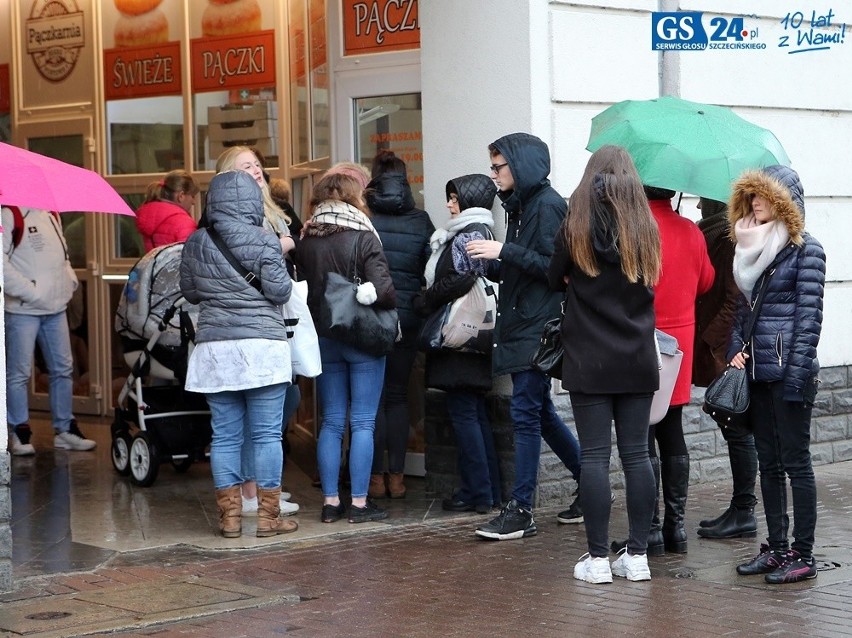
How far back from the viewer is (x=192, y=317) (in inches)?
366

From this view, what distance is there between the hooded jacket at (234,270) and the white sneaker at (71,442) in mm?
3701

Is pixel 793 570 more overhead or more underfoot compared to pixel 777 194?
more underfoot

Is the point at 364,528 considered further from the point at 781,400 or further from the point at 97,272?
the point at 97,272

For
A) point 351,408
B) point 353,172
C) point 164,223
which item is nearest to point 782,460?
point 351,408

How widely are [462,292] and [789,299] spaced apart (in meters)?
2.11

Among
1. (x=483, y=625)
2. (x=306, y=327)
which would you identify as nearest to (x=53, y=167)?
(x=306, y=327)

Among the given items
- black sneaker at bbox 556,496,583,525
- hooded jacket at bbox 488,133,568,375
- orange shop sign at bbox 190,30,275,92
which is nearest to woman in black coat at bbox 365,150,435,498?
hooded jacket at bbox 488,133,568,375

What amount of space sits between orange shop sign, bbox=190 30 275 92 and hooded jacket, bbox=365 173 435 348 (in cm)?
325

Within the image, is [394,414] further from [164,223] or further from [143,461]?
[164,223]

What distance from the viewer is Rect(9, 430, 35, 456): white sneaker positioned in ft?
35.2

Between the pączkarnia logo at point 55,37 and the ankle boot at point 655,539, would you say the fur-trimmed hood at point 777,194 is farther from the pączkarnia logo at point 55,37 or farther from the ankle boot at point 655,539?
the pączkarnia logo at point 55,37

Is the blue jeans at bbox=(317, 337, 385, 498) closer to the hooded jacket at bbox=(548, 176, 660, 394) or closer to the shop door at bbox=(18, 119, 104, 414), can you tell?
the hooded jacket at bbox=(548, 176, 660, 394)

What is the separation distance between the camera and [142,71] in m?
12.6

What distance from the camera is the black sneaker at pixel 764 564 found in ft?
22.2
